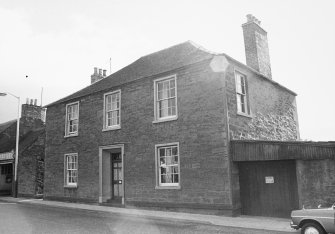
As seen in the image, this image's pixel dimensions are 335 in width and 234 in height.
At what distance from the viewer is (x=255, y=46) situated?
17.2 meters

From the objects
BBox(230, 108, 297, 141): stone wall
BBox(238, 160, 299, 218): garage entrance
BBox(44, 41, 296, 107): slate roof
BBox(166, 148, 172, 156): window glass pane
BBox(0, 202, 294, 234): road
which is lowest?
BBox(0, 202, 294, 234): road

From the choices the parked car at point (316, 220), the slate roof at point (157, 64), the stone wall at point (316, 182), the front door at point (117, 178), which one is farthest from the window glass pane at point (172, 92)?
the parked car at point (316, 220)

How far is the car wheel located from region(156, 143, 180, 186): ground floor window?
260 inches

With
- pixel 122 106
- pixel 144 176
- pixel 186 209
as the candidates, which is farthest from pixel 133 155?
pixel 186 209

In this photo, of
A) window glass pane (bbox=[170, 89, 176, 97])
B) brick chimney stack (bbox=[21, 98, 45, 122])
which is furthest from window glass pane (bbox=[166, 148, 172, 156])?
brick chimney stack (bbox=[21, 98, 45, 122])

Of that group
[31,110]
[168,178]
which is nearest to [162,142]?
[168,178]

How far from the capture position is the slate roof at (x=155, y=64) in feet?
48.8

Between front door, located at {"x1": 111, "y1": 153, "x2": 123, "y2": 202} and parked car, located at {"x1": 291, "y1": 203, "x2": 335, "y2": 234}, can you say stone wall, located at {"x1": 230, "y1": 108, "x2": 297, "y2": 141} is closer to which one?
parked car, located at {"x1": 291, "y1": 203, "x2": 335, "y2": 234}

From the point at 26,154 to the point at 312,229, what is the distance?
67.6 feet

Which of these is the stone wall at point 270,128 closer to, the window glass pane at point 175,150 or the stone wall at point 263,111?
the stone wall at point 263,111

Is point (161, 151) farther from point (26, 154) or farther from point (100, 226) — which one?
point (26, 154)

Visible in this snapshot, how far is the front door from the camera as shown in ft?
56.2

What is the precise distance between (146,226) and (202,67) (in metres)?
7.00

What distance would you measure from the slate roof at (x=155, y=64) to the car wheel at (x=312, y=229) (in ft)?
25.5
